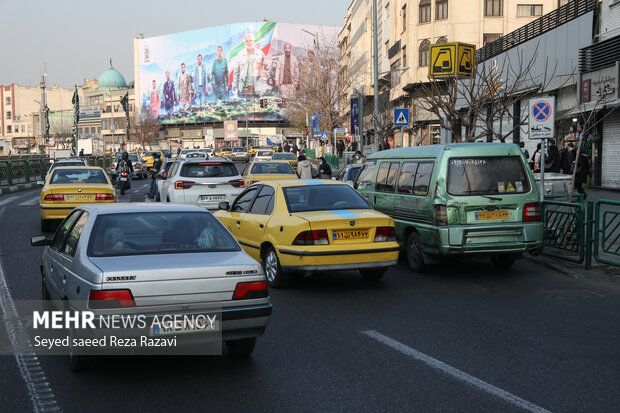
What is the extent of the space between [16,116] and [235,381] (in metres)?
175

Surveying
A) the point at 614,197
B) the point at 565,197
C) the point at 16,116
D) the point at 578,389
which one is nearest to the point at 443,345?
the point at 578,389

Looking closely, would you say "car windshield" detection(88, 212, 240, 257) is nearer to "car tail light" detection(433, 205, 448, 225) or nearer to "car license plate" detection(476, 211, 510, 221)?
"car tail light" detection(433, 205, 448, 225)

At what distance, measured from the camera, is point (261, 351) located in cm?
630

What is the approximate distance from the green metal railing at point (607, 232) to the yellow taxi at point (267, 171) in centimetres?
1212

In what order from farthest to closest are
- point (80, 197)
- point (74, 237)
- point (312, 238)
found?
point (80, 197), point (312, 238), point (74, 237)

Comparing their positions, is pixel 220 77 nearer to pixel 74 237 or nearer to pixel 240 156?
pixel 240 156

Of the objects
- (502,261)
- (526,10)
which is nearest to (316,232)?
(502,261)

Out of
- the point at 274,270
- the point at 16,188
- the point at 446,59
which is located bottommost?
the point at 274,270

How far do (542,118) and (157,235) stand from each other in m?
8.87

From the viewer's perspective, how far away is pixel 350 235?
358 inches

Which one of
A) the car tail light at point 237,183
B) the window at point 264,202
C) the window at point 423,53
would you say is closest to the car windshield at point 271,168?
the car tail light at point 237,183

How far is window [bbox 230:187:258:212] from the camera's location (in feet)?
35.2

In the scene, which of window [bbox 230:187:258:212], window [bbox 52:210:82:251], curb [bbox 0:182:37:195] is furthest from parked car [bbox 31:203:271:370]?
curb [bbox 0:182:37:195]

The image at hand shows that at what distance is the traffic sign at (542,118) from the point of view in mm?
12500
